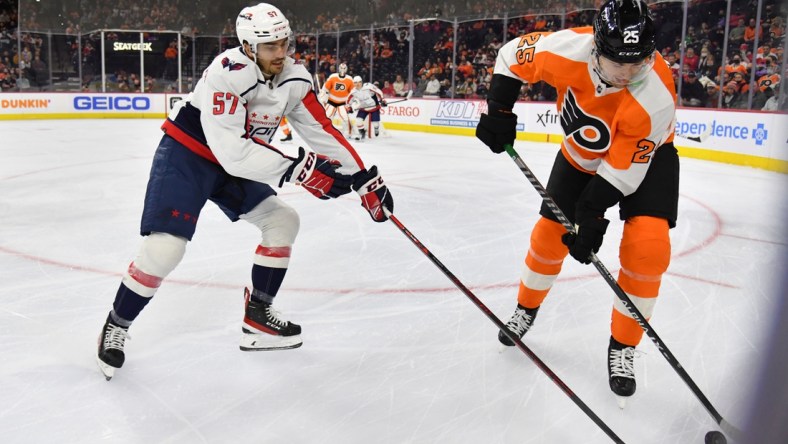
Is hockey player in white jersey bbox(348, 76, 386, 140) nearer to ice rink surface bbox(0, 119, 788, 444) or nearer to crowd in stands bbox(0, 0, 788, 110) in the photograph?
crowd in stands bbox(0, 0, 788, 110)

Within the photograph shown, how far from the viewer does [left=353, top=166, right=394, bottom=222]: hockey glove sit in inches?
88.7

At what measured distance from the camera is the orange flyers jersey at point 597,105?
1.83m

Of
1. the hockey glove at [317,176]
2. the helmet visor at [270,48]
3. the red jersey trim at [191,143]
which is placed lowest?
the hockey glove at [317,176]

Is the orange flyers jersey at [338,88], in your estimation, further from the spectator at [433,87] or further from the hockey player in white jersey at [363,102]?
the spectator at [433,87]

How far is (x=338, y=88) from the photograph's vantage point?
35.2 feet

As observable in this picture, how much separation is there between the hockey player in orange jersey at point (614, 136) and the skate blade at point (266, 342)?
0.92m

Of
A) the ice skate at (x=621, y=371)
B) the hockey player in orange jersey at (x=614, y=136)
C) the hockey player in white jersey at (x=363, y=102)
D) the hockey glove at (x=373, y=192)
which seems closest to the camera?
the hockey player in orange jersey at (x=614, y=136)

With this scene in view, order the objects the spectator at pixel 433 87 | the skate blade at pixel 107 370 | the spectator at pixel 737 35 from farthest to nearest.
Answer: the spectator at pixel 433 87, the spectator at pixel 737 35, the skate blade at pixel 107 370

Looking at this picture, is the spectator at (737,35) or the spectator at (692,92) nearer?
the spectator at (737,35)

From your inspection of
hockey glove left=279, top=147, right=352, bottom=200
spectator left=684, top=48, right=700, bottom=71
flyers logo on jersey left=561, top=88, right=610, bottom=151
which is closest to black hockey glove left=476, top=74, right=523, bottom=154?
flyers logo on jersey left=561, top=88, right=610, bottom=151

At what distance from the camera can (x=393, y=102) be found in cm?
1220

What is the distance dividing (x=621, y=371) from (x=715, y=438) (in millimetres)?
374

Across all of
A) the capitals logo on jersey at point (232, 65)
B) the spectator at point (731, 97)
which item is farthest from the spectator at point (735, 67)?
the capitals logo on jersey at point (232, 65)

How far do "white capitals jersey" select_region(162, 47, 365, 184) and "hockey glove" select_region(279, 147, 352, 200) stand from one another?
0.10 feet
